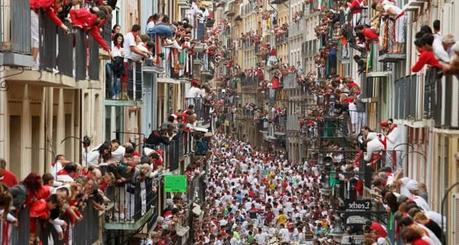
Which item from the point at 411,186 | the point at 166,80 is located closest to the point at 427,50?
the point at 411,186

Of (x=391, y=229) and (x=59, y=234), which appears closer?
(x=59, y=234)

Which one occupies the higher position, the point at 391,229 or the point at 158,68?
the point at 158,68

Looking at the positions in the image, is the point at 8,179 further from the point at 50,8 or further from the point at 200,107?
the point at 200,107

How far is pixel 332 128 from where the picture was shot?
63.8 m

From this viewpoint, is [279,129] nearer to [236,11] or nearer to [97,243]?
[236,11]

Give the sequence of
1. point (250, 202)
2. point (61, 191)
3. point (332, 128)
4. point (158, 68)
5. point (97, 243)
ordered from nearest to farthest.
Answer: point (61, 191)
point (97, 243)
point (158, 68)
point (332, 128)
point (250, 202)

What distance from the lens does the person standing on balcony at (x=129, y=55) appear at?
38.2 m

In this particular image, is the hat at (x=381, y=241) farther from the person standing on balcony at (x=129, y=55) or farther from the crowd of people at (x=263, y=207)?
the crowd of people at (x=263, y=207)

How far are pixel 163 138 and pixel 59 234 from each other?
69.6ft

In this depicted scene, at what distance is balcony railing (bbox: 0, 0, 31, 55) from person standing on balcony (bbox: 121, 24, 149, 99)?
14491 mm

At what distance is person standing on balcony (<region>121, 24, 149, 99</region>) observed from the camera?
38156mm

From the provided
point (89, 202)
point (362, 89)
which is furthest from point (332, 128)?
point (89, 202)

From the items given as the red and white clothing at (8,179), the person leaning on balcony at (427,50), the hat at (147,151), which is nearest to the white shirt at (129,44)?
the hat at (147,151)

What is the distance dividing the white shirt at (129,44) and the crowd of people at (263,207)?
59.4 feet
